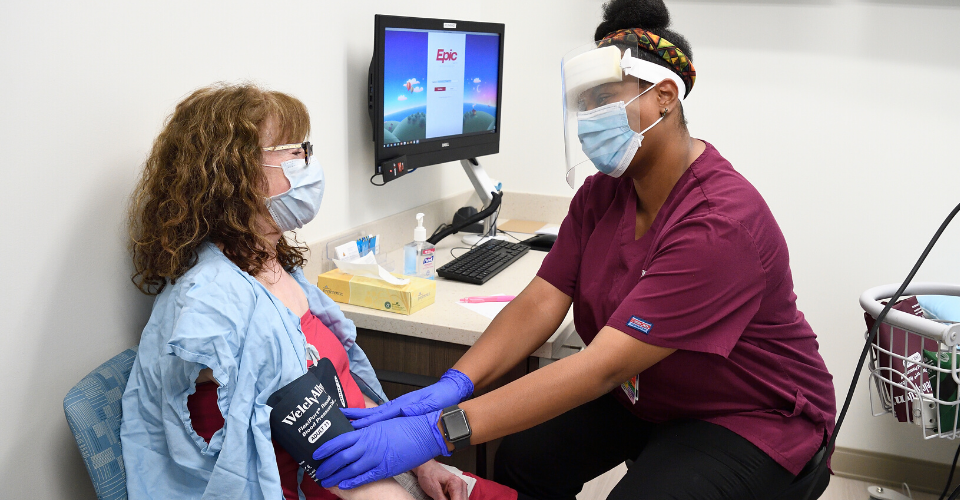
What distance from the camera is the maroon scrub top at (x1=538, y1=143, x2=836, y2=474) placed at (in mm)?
1272

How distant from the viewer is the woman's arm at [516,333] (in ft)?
5.05

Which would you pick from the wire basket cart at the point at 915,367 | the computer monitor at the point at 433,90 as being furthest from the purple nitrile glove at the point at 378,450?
the wire basket cart at the point at 915,367

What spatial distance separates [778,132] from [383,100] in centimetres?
149

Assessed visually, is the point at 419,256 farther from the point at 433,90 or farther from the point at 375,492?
the point at 375,492

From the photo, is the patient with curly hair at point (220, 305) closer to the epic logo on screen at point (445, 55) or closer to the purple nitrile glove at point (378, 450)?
the purple nitrile glove at point (378, 450)

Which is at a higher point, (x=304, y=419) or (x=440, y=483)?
(x=304, y=419)

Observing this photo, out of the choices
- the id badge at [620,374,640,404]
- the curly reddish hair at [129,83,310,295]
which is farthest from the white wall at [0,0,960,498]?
the id badge at [620,374,640,404]

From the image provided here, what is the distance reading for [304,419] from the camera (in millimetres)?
1146

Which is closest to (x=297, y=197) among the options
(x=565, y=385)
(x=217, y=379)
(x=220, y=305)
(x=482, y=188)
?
(x=220, y=305)

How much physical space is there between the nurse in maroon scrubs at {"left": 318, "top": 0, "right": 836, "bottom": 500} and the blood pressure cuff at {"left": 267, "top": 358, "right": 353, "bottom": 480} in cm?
3

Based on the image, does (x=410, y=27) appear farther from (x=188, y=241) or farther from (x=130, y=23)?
(x=188, y=241)

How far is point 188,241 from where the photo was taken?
46.8 inches

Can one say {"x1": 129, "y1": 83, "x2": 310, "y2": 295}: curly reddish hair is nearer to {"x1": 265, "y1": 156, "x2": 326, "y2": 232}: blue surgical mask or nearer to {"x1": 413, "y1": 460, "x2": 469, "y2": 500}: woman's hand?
{"x1": 265, "y1": 156, "x2": 326, "y2": 232}: blue surgical mask

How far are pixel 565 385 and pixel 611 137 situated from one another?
0.51 meters
